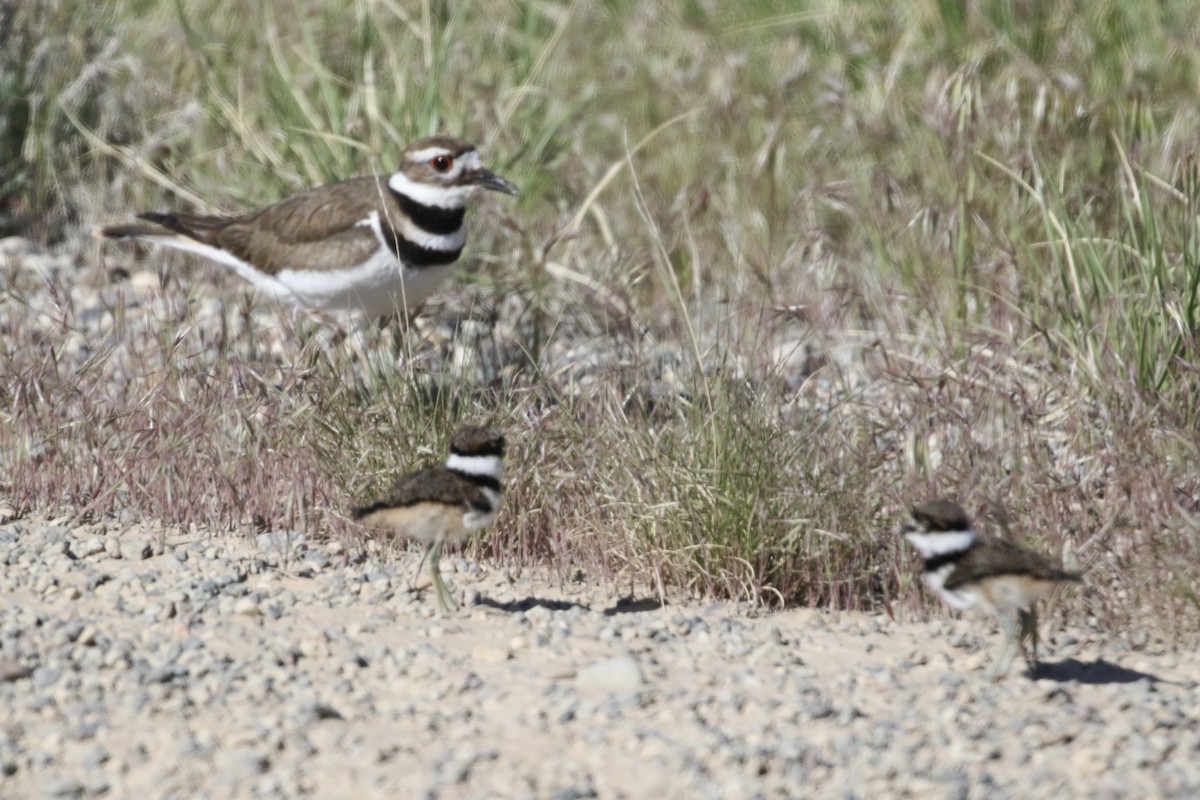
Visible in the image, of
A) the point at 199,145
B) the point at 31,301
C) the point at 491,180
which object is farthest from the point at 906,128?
the point at 31,301

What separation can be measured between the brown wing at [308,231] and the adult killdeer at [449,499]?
1.69 metres

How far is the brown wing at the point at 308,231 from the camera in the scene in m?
5.56

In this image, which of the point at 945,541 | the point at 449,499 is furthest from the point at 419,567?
the point at 945,541

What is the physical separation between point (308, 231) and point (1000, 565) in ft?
10.0

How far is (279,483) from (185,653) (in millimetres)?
963

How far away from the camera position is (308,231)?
567 cm

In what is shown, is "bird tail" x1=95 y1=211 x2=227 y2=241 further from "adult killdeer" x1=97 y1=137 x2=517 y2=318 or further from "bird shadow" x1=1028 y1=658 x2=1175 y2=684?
"bird shadow" x1=1028 y1=658 x2=1175 y2=684

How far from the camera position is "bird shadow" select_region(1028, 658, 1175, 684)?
3.67 meters

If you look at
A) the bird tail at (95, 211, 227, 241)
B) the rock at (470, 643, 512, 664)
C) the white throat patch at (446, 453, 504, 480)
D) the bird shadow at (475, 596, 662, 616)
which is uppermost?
the bird tail at (95, 211, 227, 241)

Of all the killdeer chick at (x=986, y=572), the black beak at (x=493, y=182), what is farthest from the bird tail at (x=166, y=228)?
the killdeer chick at (x=986, y=572)

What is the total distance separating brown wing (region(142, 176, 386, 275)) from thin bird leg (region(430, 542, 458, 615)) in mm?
1770

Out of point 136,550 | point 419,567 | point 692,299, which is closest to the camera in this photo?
point 419,567

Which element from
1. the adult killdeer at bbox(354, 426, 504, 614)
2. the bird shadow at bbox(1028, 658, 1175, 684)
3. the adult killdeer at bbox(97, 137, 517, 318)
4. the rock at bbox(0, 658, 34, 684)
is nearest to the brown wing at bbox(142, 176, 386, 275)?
the adult killdeer at bbox(97, 137, 517, 318)

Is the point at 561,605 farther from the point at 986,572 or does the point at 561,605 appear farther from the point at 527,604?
the point at 986,572
